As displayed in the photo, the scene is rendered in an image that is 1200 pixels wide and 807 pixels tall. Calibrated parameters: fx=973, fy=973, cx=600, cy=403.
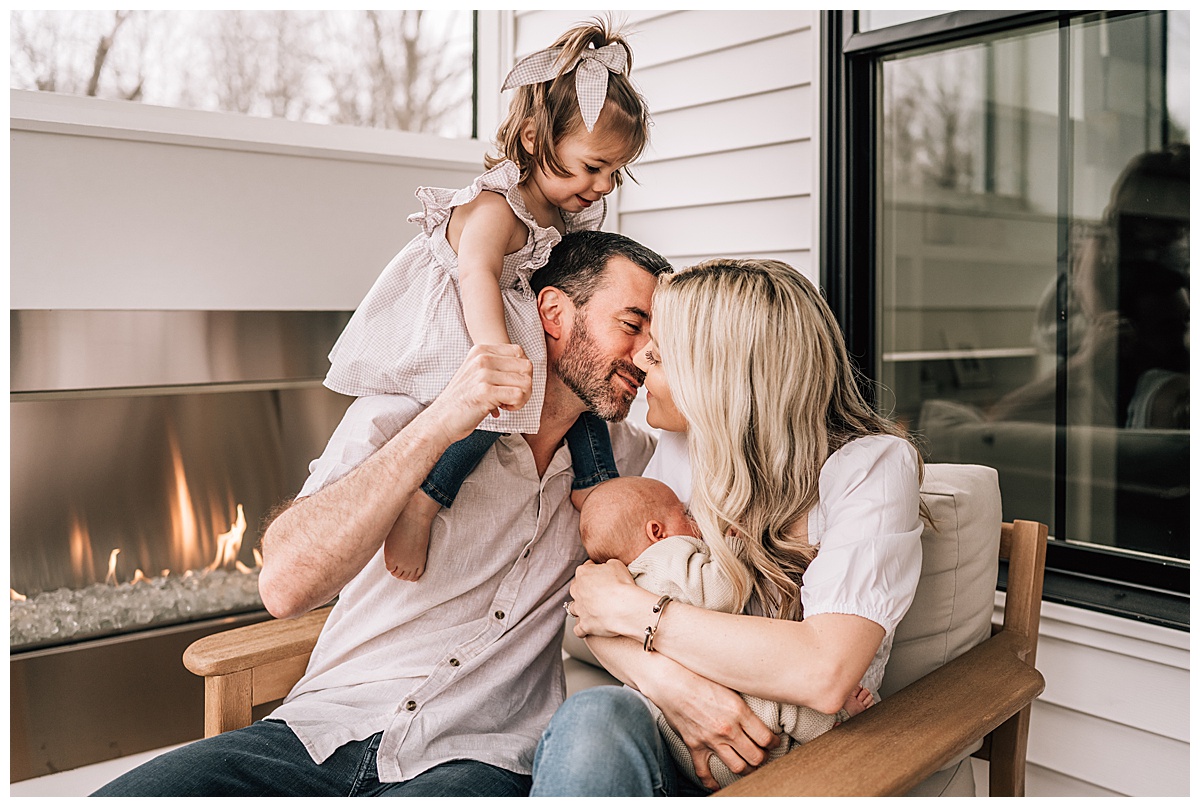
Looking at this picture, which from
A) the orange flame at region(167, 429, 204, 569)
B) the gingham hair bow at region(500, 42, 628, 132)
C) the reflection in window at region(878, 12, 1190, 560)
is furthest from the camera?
the orange flame at region(167, 429, 204, 569)

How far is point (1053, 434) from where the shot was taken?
2416 millimetres

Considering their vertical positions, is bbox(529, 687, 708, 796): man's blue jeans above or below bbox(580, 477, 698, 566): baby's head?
below

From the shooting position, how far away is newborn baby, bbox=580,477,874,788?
1.39 m

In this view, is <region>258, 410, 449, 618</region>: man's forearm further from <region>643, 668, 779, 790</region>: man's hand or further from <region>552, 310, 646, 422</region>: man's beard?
<region>643, 668, 779, 790</region>: man's hand

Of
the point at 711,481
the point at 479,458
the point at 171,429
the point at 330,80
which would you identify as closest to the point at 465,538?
the point at 479,458

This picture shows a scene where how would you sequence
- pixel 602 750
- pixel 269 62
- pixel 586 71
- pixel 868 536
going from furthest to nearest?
pixel 269 62 < pixel 586 71 < pixel 868 536 < pixel 602 750

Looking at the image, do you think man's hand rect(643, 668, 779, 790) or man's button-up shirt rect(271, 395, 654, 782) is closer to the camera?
man's hand rect(643, 668, 779, 790)

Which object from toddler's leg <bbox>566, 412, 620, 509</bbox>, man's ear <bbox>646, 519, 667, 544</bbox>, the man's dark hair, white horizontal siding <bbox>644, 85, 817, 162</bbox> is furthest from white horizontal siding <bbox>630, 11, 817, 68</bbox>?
man's ear <bbox>646, 519, 667, 544</bbox>

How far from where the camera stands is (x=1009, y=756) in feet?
5.66

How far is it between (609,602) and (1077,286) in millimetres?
1392

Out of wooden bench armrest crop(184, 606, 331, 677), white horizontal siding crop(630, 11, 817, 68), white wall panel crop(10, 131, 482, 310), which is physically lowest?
wooden bench armrest crop(184, 606, 331, 677)

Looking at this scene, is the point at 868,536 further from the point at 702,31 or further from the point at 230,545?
the point at 230,545

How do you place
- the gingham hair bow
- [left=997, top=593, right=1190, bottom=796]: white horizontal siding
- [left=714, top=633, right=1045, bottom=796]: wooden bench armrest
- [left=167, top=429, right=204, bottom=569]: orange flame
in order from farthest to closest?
[left=167, top=429, right=204, bottom=569]: orange flame → [left=997, top=593, right=1190, bottom=796]: white horizontal siding → the gingham hair bow → [left=714, top=633, right=1045, bottom=796]: wooden bench armrest

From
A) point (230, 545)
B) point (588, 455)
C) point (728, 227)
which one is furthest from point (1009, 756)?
point (230, 545)
